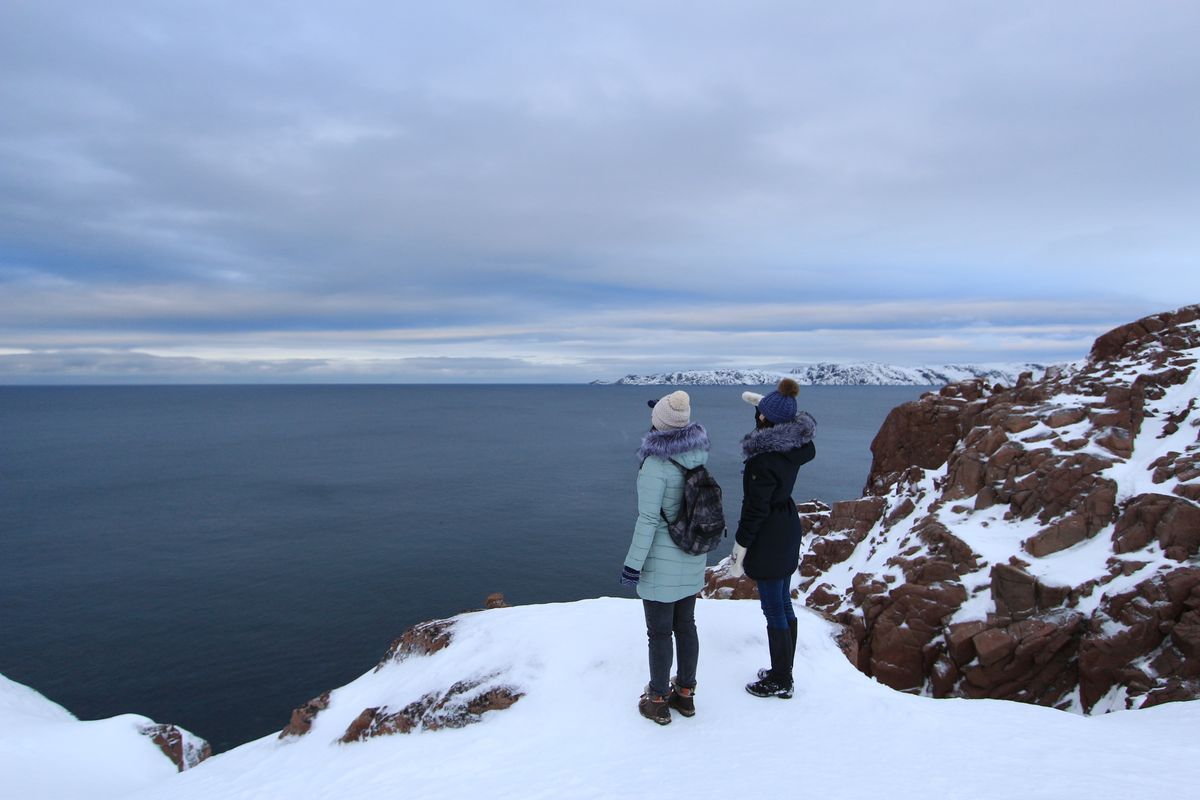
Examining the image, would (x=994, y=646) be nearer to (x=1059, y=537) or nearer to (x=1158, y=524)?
(x=1059, y=537)

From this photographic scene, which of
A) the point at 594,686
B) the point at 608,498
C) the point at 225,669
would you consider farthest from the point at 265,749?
the point at 608,498

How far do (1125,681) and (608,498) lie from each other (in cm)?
4748

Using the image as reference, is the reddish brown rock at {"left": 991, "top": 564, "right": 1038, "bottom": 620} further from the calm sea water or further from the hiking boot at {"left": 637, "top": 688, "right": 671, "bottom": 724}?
the calm sea water

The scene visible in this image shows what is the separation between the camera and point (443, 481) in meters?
74.4

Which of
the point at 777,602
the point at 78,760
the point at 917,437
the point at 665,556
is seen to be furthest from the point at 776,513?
the point at 917,437

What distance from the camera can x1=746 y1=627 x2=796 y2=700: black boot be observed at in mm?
8102

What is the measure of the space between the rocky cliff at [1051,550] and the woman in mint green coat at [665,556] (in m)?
12.3

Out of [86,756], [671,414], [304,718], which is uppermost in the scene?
[671,414]

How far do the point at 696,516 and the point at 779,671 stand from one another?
2944mm

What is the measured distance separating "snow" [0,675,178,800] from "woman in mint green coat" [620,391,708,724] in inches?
646

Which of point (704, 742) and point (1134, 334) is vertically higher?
point (1134, 334)

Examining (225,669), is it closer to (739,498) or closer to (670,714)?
(670,714)

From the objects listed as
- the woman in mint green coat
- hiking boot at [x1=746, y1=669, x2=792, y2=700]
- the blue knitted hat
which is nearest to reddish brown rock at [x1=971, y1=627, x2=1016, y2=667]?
hiking boot at [x1=746, y1=669, x2=792, y2=700]

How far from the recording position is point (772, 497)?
24.7 feet
